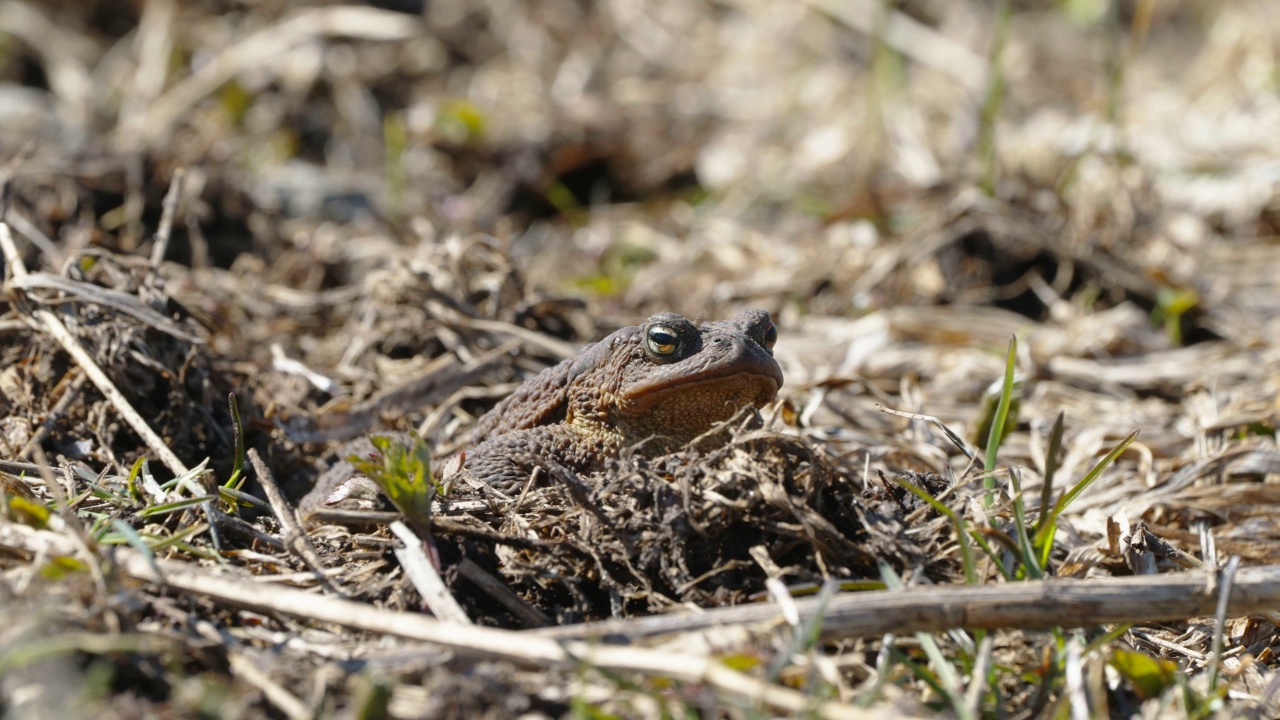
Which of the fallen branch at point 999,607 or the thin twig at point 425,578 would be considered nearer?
the fallen branch at point 999,607

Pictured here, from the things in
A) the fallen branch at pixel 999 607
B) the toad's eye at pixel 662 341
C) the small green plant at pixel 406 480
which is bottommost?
the fallen branch at pixel 999 607

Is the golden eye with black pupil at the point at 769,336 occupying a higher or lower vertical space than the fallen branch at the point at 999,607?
higher

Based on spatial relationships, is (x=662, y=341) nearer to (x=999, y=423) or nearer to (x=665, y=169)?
(x=999, y=423)

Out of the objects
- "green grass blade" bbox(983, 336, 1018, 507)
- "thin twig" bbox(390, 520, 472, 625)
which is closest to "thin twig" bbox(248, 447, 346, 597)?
"thin twig" bbox(390, 520, 472, 625)

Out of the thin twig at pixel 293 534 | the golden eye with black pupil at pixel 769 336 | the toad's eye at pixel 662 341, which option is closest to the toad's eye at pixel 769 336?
the golden eye with black pupil at pixel 769 336

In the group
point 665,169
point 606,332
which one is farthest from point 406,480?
point 665,169

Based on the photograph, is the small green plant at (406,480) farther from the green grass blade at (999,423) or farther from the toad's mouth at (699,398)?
the green grass blade at (999,423)

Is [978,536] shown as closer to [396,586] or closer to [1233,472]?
[396,586]
